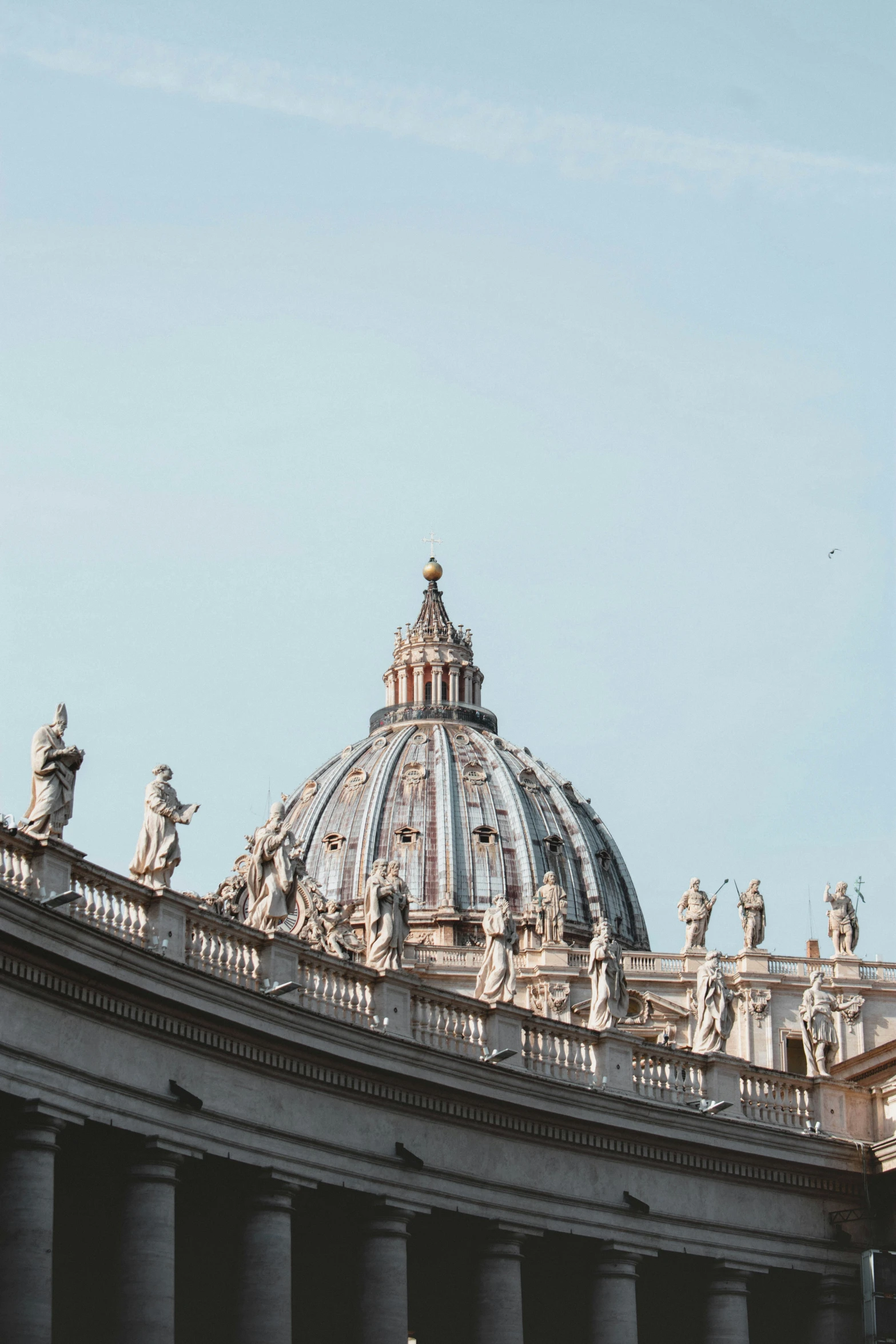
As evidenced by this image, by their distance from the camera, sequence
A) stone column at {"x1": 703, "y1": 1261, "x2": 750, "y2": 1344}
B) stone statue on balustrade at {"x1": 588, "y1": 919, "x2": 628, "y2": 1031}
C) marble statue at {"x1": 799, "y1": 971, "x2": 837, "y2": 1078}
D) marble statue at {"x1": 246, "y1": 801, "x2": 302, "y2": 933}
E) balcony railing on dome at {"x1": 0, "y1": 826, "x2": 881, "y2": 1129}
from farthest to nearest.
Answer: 1. marble statue at {"x1": 799, "y1": 971, "x2": 837, "y2": 1078}
2. stone statue on balustrade at {"x1": 588, "y1": 919, "x2": 628, "y2": 1031}
3. stone column at {"x1": 703, "y1": 1261, "x2": 750, "y2": 1344}
4. marble statue at {"x1": 246, "y1": 801, "x2": 302, "y2": 933}
5. balcony railing on dome at {"x1": 0, "y1": 826, "x2": 881, "y2": 1129}

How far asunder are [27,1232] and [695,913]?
94.3 meters

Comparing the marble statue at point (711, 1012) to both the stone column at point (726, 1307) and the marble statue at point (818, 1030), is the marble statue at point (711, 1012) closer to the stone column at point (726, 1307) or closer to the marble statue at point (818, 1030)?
the marble statue at point (818, 1030)

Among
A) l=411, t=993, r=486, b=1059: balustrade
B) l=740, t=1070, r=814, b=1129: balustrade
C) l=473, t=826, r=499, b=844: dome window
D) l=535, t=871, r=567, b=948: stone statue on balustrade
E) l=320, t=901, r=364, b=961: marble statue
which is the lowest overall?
l=740, t=1070, r=814, b=1129: balustrade

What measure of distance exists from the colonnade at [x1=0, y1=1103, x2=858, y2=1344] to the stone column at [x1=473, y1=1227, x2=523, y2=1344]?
2 centimetres

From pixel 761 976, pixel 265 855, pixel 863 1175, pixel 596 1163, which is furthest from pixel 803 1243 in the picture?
pixel 761 976

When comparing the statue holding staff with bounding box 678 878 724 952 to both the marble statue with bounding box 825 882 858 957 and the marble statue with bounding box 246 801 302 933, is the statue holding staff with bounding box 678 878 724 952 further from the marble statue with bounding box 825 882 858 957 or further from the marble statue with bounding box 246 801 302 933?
the marble statue with bounding box 246 801 302 933

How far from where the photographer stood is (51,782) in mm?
33094

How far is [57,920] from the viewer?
31156 millimetres

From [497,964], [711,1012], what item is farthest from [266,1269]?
[711,1012]

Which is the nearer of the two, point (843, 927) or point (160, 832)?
point (160, 832)

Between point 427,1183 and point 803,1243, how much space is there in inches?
373

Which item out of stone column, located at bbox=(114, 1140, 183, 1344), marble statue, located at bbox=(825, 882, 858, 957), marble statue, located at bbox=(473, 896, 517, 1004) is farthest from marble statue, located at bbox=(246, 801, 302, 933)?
marble statue, located at bbox=(825, 882, 858, 957)

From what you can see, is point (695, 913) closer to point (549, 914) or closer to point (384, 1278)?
point (549, 914)

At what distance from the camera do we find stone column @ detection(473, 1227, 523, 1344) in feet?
125
